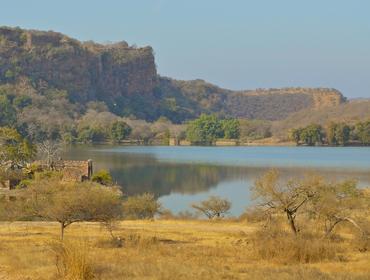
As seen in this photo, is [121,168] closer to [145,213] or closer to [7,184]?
[7,184]

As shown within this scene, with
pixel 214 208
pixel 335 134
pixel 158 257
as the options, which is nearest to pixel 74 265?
pixel 158 257

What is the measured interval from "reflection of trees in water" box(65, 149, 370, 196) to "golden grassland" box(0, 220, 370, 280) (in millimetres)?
24996

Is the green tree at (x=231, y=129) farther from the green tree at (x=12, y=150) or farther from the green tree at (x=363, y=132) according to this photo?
the green tree at (x=12, y=150)

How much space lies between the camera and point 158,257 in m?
17.1

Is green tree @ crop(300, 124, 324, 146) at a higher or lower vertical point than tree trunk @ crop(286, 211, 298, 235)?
higher

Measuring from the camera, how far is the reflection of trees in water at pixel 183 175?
188ft

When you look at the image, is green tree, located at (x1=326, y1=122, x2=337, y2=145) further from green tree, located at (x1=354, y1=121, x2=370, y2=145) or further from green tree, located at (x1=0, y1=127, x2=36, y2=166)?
green tree, located at (x1=0, y1=127, x2=36, y2=166)

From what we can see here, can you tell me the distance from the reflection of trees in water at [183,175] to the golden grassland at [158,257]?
25.0 m

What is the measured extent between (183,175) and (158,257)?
174 ft

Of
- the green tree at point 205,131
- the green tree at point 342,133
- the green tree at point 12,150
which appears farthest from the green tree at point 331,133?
the green tree at point 12,150

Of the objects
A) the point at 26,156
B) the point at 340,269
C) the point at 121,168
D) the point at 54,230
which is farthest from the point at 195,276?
the point at 121,168

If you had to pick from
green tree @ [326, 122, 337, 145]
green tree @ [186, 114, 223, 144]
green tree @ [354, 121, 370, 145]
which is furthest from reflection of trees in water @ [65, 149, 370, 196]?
green tree @ [186, 114, 223, 144]

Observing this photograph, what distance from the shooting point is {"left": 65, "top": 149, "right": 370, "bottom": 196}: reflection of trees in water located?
57.3m

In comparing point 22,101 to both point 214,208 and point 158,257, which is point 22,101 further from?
point 158,257
